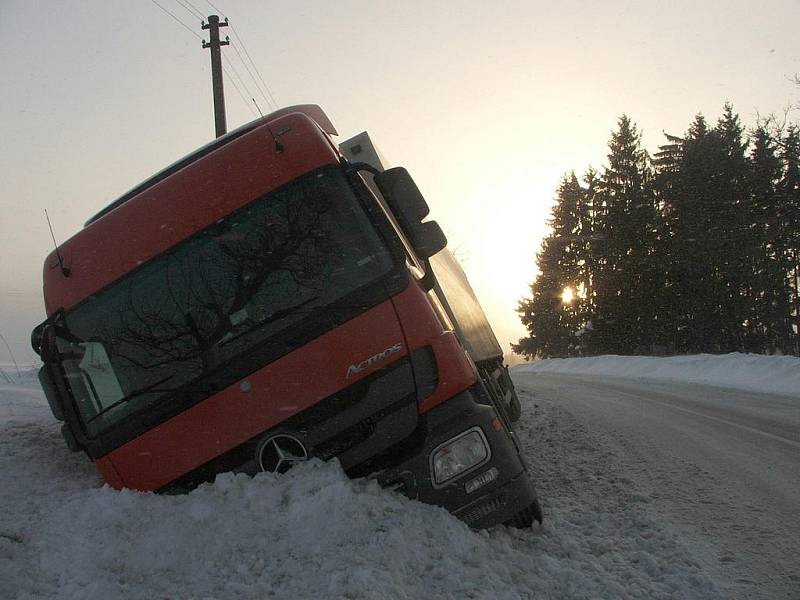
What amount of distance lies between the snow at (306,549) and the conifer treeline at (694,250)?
33.2 meters

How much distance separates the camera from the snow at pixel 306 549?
8.61 feet

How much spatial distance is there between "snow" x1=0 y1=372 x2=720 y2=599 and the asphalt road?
28cm

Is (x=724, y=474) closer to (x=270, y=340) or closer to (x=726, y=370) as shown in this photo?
(x=270, y=340)

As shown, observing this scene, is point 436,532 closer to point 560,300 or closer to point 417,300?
point 417,300

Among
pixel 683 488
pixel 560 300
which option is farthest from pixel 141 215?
pixel 560 300

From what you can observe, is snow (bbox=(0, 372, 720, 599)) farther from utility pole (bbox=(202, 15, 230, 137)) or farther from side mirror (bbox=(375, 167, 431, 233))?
utility pole (bbox=(202, 15, 230, 137))

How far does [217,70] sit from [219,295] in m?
16.5

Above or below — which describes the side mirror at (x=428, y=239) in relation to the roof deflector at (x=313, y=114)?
below

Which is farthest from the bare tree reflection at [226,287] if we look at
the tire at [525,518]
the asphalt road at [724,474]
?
the asphalt road at [724,474]

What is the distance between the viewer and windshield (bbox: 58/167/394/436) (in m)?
3.61

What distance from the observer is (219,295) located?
370 centimetres

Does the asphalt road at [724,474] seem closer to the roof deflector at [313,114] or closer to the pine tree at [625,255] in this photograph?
the roof deflector at [313,114]

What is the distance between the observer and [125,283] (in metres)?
3.85

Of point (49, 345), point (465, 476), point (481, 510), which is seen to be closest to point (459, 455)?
point (465, 476)
